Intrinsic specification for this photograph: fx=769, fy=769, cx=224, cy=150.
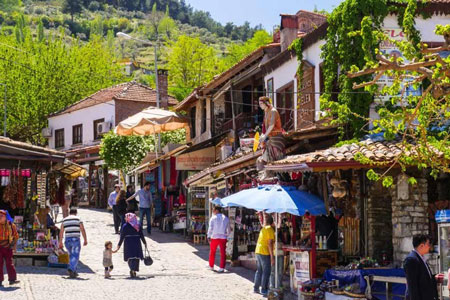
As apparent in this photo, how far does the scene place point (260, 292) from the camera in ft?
52.6

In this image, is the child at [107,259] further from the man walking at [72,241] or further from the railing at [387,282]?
the railing at [387,282]

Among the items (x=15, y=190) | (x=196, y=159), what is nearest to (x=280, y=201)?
(x=15, y=190)

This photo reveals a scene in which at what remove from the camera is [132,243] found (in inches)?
727

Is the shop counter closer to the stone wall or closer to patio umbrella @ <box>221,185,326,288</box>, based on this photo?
patio umbrella @ <box>221,185,326,288</box>

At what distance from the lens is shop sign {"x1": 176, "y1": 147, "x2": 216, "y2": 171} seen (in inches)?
1116

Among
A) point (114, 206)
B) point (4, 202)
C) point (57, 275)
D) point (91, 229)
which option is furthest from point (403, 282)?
point (91, 229)

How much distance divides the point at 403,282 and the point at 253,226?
25.2 ft

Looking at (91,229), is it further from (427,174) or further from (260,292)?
(427,174)

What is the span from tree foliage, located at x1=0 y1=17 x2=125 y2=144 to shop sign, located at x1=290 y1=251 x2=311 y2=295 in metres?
37.2

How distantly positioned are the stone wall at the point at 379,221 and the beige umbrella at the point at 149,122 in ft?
47.6

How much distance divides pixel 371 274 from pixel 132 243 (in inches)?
258

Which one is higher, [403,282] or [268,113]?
[268,113]

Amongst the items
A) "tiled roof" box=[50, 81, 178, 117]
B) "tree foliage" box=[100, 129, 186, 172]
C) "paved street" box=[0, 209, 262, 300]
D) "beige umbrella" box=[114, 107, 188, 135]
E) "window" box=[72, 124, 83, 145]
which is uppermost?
"tiled roof" box=[50, 81, 178, 117]

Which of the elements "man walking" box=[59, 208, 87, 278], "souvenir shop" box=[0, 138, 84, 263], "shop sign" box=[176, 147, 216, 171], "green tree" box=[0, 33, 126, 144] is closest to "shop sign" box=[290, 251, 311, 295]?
"man walking" box=[59, 208, 87, 278]
